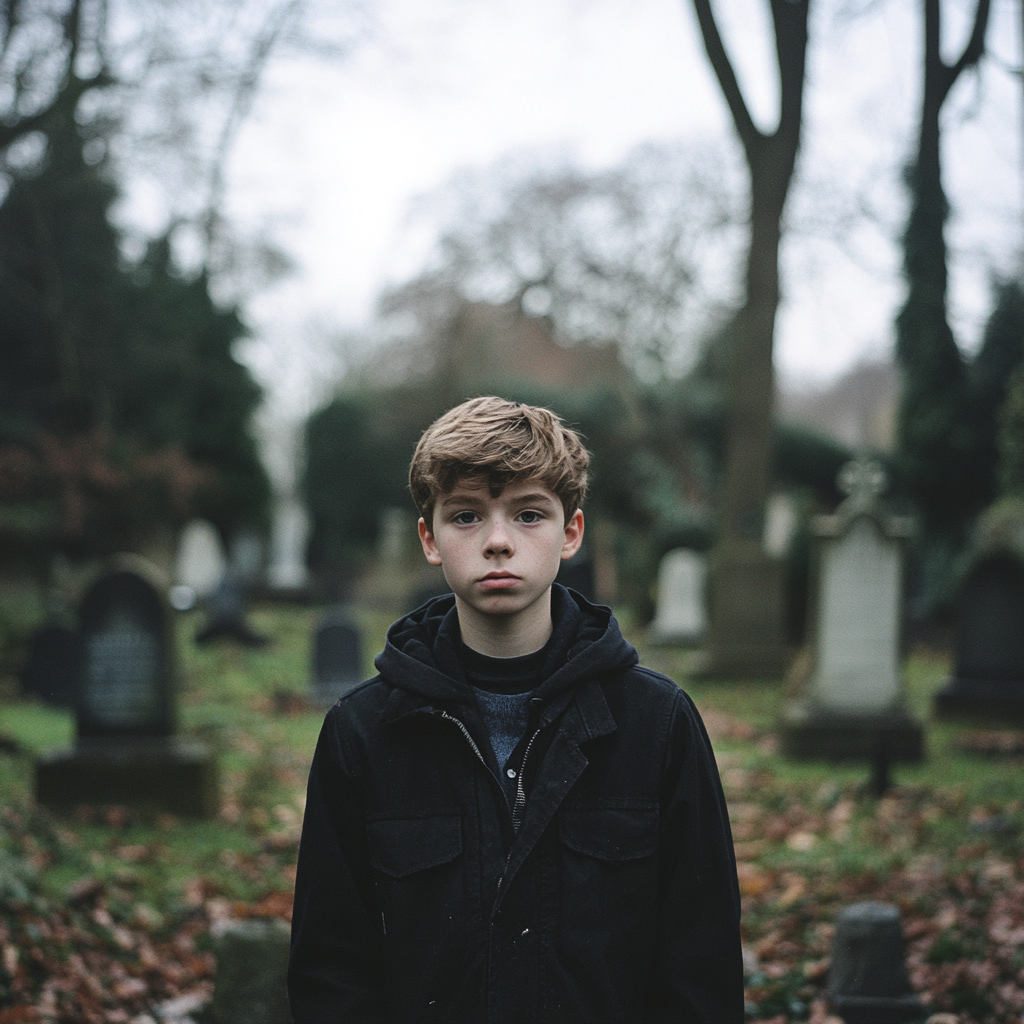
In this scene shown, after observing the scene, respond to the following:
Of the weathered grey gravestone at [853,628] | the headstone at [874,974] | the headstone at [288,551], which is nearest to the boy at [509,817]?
the headstone at [874,974]

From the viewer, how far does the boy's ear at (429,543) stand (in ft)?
6.61

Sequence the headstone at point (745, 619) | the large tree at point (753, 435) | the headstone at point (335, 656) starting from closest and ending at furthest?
the headstone at point (335, 656)
the large tree at point (753, 435)
the headstone at point (745, 619)

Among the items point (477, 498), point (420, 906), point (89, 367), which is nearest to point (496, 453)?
point (477, 498)

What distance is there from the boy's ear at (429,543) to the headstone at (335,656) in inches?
403

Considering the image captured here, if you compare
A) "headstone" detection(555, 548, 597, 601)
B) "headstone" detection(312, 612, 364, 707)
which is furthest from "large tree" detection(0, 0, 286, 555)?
"headstone" detection(555, 548, 597, 601)

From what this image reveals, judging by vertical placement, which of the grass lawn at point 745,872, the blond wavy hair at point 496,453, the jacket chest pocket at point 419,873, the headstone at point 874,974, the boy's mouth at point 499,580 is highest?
the blond wavy hair at point 496,453

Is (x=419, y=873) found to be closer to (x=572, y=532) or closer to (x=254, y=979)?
(x=572, y=532)

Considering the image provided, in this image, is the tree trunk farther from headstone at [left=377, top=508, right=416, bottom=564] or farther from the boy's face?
headstone at [left=377, top=508, right=416, bottom=564]

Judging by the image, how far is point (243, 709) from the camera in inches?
444

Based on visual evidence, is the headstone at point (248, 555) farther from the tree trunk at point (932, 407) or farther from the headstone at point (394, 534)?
the tree trunk at point (932, 407)

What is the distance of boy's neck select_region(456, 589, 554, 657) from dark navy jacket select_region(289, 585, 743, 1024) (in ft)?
0.12

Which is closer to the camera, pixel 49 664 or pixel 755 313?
pixel 49 664

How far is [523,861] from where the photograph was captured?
1.82 metres

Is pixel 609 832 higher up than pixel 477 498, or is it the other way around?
pixel 477 498
